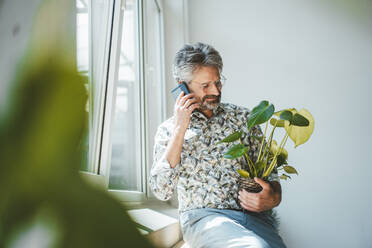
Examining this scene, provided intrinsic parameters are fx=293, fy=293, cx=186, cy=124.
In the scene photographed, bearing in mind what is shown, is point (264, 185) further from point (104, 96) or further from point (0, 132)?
point (0, 132)

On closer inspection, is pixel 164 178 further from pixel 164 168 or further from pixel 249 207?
pixel 249 207

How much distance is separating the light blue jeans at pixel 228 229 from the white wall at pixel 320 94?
42.6 inches

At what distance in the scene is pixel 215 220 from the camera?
1095 millimetres

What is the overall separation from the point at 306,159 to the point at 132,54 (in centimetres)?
146

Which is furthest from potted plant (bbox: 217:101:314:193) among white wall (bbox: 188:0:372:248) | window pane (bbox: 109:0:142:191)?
white wall (bbox: 188:0:372:248)

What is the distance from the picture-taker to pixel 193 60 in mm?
1373

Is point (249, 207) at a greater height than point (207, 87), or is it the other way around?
point (207, 87)

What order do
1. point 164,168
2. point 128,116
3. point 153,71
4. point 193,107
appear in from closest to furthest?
point 164,168 → point 193,107 → point 128,116 → point 153,71

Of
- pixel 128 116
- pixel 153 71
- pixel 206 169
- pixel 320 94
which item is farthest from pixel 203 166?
pixel 320 94

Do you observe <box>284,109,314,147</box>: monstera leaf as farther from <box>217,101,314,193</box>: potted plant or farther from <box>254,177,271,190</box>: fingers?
<box>254,177,271,190</box>: fingers

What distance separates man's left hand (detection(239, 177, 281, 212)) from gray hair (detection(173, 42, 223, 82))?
58 centimetres

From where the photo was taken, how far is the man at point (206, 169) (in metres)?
1.10

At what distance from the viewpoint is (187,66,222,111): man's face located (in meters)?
1.35

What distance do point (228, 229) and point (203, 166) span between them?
31 cm
